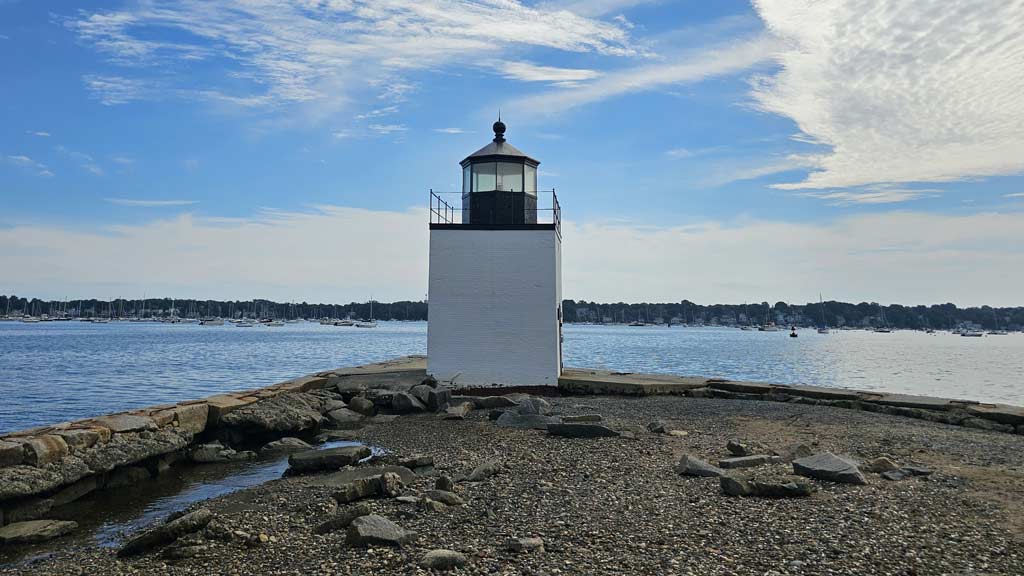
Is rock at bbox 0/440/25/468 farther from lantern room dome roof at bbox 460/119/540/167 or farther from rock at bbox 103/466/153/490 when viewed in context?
lantern room dome roof at bbox 460/119/540/167

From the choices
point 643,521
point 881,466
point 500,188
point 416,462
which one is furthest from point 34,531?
point 500,188

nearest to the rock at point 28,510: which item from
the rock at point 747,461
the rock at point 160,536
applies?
the rock at point 160,536

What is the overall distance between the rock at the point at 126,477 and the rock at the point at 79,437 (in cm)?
56

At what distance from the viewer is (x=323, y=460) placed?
959 cm

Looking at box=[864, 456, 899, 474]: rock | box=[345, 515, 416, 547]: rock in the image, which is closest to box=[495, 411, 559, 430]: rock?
box=[864, 456, 899, 474]: rock

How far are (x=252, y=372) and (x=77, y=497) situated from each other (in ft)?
88.6

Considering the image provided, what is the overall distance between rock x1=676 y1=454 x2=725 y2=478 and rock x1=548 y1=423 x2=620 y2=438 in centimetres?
255

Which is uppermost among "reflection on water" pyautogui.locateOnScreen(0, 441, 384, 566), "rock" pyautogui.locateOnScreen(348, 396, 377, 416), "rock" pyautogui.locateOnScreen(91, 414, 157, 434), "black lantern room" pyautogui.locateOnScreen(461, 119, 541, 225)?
"black lantern room" pyautogui.locateOnScreen(461, 119, 541, 225)

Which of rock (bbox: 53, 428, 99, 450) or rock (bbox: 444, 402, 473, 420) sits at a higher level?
rock (bbox: 53, 428, 99, 450)

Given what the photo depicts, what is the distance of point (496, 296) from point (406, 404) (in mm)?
4056

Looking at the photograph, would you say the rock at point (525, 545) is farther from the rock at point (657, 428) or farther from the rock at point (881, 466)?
the rock at point (657, 428)

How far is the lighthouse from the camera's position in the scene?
58.5 ft

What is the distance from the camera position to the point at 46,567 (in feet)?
20.3

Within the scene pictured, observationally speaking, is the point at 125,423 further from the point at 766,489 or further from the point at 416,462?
the point at 766,489
